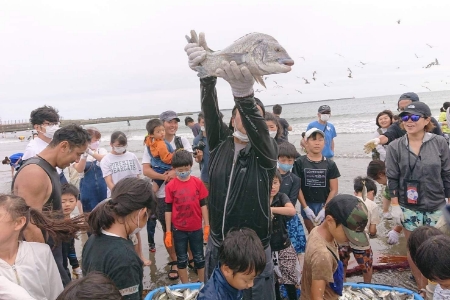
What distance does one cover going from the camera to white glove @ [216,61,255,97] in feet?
7.41

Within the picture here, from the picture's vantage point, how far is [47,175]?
329 cm

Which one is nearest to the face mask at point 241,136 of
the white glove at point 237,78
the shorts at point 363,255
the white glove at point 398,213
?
the white glove at point 237,78

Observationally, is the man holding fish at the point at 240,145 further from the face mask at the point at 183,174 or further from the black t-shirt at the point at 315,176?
the black t-shirt at the point at 315,176

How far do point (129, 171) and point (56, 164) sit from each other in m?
2.73

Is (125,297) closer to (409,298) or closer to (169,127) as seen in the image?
(409,298)

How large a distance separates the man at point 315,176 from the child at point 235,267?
323cm

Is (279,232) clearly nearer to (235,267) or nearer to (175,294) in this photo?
(175,294)

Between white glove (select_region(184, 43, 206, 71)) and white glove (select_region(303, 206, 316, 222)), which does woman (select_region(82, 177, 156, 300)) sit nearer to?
white glove (select_region(184, 43, 206, 71))

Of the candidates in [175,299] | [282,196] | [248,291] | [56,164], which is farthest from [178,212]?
[248,291]

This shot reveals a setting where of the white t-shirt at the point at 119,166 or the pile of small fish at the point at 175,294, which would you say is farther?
the white t-shirt at the point at 119,166

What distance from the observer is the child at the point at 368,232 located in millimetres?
4668

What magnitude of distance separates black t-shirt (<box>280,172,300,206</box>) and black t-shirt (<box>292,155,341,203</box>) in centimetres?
36

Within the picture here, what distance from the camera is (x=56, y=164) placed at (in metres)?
3.48

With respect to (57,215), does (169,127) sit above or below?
above
